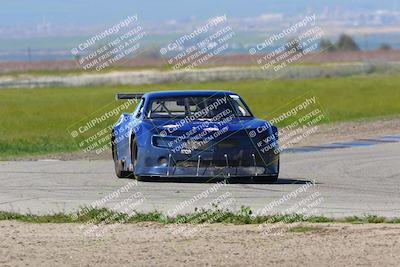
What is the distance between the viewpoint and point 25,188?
1862 centimetres

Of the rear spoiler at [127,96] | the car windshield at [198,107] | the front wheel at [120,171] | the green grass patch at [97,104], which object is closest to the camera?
the car windshield at [198,107]

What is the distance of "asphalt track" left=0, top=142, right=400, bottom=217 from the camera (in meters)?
16.1

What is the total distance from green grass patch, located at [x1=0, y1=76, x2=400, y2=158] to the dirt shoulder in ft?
43.9

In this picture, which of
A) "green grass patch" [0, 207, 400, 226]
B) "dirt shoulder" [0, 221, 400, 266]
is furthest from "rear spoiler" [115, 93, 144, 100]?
"dirt shoulder" [0, 221, 400, 266]

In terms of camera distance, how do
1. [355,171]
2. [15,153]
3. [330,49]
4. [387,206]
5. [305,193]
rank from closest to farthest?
[387,206] → [305,193] → [355,171] → [15,153] → [330,49]

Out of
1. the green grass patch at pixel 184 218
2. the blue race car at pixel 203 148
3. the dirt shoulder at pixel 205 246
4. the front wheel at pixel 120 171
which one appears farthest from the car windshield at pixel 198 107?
the dirt shoulder at pixel 205 246

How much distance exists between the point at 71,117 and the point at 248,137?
2709 centimetres

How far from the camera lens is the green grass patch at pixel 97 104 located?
110 feet

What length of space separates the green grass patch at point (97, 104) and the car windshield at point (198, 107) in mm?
7157

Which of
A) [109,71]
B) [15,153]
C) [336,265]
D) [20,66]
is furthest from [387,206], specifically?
[20,66]

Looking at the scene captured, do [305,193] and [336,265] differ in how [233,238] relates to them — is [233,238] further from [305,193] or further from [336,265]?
[305,193]

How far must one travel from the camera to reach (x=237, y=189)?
18297 mm

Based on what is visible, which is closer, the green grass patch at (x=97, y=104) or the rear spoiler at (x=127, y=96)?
the rear spoiler at (x=127, y=96)

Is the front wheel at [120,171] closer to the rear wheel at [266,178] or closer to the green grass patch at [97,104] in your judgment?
the rear wheel at [266,178]
